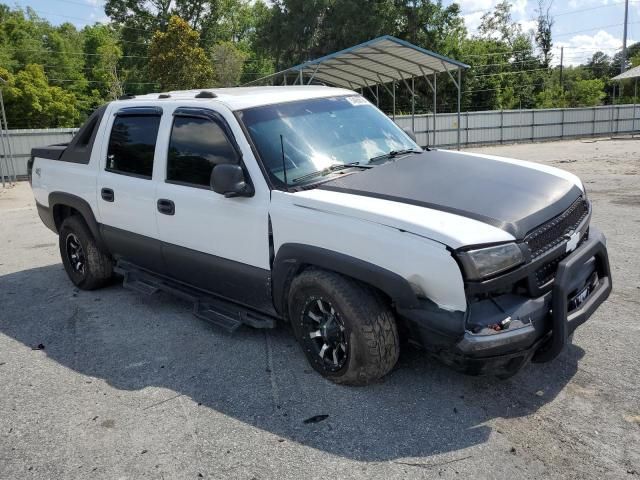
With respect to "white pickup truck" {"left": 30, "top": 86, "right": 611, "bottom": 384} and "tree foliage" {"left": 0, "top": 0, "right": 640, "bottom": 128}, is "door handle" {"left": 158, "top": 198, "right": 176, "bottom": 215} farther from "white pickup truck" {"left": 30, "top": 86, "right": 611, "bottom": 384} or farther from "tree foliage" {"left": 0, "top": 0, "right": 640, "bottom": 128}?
"tree foliage" {"left": 0, "top": 0, "right": 640, "bottom": 128}

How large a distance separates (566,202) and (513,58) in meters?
59.4

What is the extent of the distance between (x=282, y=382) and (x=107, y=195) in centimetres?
256

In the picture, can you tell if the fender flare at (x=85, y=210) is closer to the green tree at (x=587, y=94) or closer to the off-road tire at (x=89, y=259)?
the off-road tire at (x=89, y=259)

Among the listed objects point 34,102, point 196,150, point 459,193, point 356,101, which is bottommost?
point 459,193

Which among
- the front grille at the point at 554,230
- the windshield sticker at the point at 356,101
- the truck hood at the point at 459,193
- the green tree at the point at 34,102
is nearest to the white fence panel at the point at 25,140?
the windshield sticker at the point at 356,101

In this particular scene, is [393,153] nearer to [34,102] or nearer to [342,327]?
[342,327]

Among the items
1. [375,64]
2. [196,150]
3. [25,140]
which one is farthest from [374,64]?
[196,150]

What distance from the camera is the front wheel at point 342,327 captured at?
326 cm

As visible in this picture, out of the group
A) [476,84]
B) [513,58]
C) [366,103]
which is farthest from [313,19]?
[366,103]

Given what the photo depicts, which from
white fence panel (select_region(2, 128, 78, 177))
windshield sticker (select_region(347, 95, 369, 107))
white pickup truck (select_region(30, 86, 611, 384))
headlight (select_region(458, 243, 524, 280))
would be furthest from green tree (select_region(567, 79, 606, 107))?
headlight (select_region(458, 243, 524, 280))

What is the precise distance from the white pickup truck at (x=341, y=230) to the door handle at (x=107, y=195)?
0.5 inches

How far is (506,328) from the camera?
2.94m

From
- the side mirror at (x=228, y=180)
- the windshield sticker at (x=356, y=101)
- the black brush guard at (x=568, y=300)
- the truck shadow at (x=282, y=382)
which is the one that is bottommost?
the truck shadow at (x=282, y=382)

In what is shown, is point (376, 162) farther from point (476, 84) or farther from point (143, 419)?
point (476, 84)
